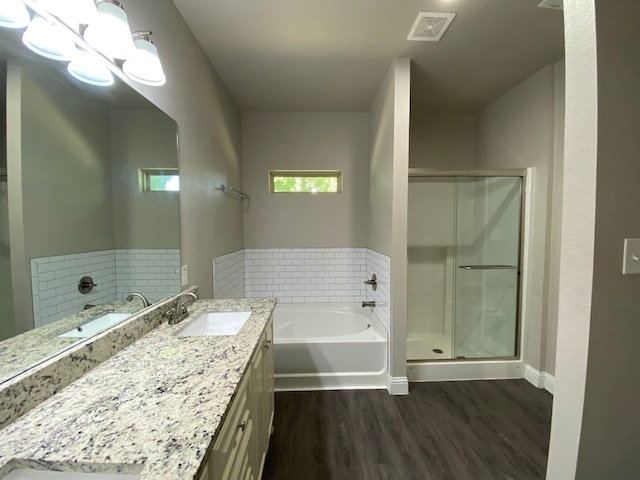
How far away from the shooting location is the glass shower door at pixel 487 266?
239cm

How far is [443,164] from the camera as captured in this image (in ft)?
10.00

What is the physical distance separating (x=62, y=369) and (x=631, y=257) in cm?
188

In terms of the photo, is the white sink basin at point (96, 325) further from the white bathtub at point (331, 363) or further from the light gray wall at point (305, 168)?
the light gray wall at point (305, 168)

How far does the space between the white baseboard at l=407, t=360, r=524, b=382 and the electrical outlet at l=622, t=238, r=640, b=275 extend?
5.72 ft

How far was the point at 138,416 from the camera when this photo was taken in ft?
2.14

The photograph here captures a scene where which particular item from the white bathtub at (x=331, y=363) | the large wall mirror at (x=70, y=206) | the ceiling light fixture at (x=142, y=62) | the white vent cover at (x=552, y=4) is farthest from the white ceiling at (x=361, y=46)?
the white bathtub at (x=331, y=363)

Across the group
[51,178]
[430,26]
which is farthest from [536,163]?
[51,178]

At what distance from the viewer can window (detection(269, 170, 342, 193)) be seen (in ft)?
10.2

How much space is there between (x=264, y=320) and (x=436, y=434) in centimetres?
141

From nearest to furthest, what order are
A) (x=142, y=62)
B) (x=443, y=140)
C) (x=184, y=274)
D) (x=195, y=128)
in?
(x=142, y=62) < (x=184, y=274) < (x=195, y=128) < (x=443, y=140)

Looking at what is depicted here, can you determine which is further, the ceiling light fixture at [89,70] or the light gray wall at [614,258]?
the ceiling light fixture at [89,70]

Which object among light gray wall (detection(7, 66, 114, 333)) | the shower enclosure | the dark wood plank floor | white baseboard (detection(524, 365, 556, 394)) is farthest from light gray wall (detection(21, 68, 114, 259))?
white baseboard (detection(524, 365, 556, 394))

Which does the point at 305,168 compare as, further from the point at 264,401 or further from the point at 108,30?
the point at 264,401

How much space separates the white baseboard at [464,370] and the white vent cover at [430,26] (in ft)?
8.40
